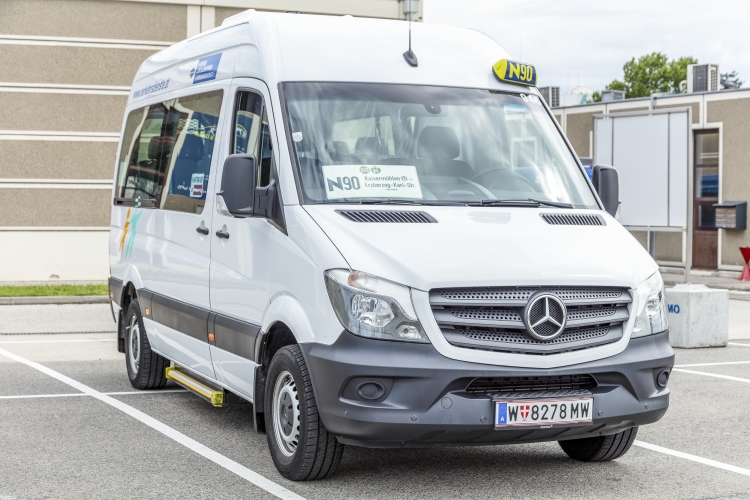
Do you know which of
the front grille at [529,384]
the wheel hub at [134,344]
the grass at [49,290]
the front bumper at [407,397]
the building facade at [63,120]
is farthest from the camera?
the building facade at [63,120]

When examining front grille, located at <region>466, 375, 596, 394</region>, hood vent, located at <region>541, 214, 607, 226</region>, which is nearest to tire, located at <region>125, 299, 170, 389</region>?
hood vent, located at <region>541, 214, 607, 226</region>

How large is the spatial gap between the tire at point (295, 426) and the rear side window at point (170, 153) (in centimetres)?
181

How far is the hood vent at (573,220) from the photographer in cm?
606

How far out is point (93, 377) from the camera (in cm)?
971

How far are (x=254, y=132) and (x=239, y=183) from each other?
2.18ft

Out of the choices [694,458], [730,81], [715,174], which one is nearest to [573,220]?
[694,458]

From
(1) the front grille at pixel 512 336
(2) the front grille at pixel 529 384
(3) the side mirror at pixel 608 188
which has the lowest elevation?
(2) the front grille at pixel 529 384

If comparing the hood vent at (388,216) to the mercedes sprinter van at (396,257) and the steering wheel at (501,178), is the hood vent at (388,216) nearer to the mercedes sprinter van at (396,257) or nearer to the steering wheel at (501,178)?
the mercedes sprinter van at (396,257)

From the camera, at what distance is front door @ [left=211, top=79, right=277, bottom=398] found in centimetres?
631

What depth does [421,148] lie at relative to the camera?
635 cm

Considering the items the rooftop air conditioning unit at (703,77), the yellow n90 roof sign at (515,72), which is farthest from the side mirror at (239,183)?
the rooftop air conditioning unit at (703,77)

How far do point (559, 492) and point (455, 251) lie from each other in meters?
1.41

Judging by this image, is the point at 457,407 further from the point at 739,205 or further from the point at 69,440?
the point at 739,205

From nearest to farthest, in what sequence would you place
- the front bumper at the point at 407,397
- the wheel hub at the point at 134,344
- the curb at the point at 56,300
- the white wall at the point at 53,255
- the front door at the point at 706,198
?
the front bumper at the point at 407,397 → the wheel hub at the point at 134,344 → the curb at the point at 56,300 → the white wall at the point at 53,255 → the front door at the point at 706,198
